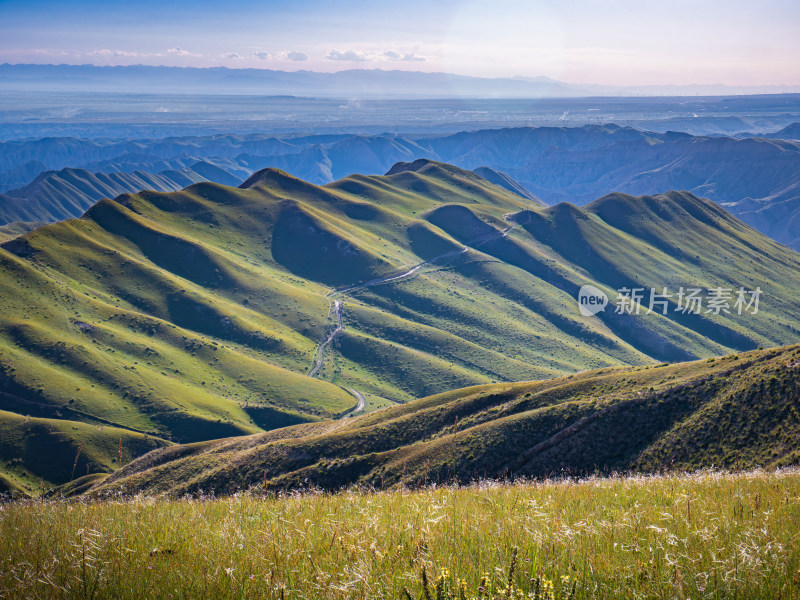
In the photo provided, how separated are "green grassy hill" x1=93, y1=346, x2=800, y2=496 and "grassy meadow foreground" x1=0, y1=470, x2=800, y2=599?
25596mm

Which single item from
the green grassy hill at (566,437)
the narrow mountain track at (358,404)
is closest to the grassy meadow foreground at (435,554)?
the green grassy hill at (566,437)

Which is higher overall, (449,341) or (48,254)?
(48,254)

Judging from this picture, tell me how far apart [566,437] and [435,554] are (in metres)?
44.0

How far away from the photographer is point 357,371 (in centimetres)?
18462

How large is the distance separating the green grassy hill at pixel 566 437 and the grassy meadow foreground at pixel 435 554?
2560 centimetres

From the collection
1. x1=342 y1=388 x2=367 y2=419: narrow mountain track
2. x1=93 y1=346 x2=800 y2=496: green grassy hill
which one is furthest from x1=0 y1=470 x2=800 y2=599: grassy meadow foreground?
x1=342 y1=388 x2=367 y2=419: narrow mountain track

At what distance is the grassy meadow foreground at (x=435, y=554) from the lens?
5.84 meters

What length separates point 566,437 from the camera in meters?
47.7

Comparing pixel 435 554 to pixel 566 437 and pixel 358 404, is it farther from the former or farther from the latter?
pixel 358 404

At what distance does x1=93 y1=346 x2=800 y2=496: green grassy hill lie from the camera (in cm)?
4047

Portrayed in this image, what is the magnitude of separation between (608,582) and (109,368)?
6765 inches

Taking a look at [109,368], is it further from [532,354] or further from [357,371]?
[532,354]

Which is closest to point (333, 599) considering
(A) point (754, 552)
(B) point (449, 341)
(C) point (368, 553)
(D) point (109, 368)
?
(C) point (368, 553)

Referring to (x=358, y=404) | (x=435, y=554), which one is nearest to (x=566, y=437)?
(x=435, y=554)
